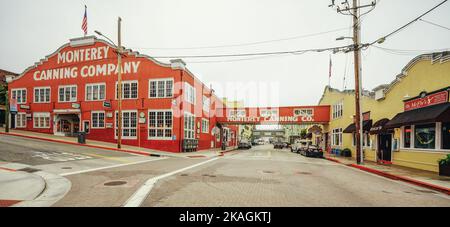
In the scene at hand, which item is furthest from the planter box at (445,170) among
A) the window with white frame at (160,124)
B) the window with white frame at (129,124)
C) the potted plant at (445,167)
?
the window with white frame at (129,124)

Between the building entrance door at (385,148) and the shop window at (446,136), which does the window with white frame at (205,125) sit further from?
the shop window at (446,136)

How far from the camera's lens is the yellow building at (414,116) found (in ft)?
43.1

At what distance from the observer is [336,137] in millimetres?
32969

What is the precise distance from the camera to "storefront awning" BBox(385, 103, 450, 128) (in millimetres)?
11805

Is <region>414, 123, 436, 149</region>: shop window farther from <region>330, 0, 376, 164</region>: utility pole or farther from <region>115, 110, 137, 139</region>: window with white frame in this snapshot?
<region>115, 110, 137, 139</region>: window with white frame

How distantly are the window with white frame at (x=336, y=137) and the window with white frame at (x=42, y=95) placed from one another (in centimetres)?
3540

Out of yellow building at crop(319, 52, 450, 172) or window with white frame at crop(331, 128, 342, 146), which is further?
A: window with white frame at crop(331, 128, 342, 146)

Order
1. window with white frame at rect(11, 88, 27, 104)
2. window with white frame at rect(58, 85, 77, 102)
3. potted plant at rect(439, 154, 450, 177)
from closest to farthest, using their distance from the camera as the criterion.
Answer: potted plant at rect(439, 154, 450, 177)
window with white frame at rect(58, 85, 77, 102)
window with white frame at rect(11, 88, 27, 104)

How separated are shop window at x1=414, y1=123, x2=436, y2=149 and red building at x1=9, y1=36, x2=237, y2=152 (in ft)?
60.3

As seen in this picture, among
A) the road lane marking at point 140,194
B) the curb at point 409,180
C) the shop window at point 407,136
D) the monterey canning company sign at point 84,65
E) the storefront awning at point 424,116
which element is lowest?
the curb at point 409,180

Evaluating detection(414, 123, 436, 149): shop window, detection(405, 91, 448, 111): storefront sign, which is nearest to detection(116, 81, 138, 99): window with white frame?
detection(405, 91, 448, 111): storefront sign

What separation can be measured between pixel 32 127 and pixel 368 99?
37080mm
